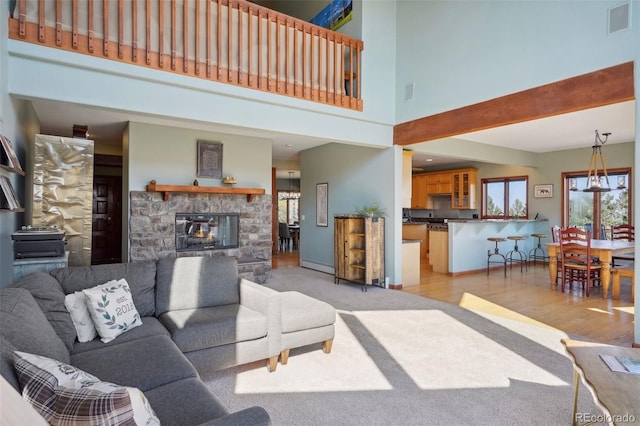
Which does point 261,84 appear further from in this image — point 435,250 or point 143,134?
point 435,250

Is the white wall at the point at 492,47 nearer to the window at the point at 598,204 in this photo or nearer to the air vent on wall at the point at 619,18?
the air vent on wall at the point at 619,18

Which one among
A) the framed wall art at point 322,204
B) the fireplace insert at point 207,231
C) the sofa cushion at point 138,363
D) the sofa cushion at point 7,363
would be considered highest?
the framed wall art at point 322,204

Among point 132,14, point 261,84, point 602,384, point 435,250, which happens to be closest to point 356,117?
point 261,84

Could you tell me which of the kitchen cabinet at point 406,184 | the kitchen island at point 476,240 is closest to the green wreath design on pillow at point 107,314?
the kitchen cabinet at point 406,184

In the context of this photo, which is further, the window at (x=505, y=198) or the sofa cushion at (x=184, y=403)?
Result: the window at (x=505, y=198)

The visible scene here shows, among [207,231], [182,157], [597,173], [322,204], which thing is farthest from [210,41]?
[597,173]

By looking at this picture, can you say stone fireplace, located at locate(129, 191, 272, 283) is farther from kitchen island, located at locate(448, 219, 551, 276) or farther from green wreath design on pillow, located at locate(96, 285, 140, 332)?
kitchen island, located at locate(448, 219, 551, 276)

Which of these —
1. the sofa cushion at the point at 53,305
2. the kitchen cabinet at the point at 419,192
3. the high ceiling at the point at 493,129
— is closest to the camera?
the sofa cushion at the point at 53,305

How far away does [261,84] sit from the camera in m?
4.41

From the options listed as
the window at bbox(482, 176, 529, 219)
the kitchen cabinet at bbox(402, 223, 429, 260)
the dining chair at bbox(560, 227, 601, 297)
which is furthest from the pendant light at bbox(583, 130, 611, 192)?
the kitchen cabinet at bbox(402, 223, 429, 260)

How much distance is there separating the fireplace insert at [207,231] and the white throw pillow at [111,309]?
313 centimetres

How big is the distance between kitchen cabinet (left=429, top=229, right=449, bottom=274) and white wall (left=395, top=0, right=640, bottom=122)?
2.63 metres

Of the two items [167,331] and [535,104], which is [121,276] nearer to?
[167,331]

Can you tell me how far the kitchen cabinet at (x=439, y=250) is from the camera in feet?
23.0
